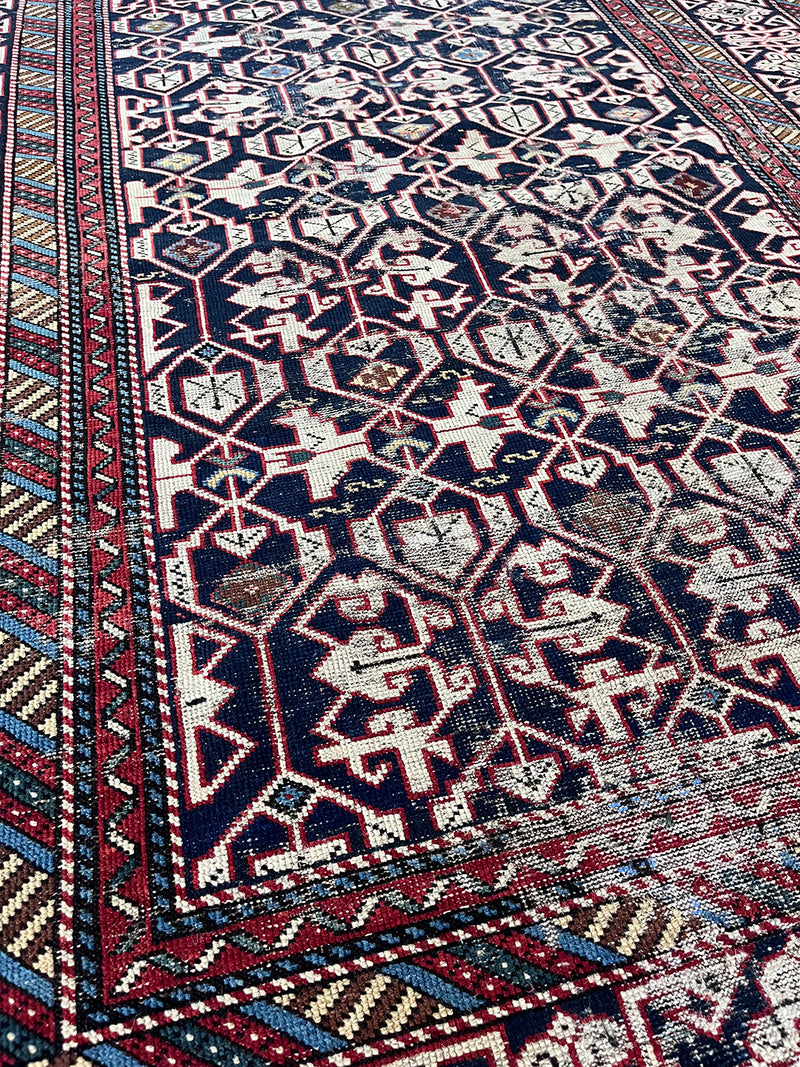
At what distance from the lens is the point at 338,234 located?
2.95 meters

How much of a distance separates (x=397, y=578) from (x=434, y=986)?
0.87 metres

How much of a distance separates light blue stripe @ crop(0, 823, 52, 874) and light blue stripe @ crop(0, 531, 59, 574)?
0.60m

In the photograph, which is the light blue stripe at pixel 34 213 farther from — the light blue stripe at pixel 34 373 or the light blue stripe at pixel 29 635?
the light blue stripe at pixel 29 635

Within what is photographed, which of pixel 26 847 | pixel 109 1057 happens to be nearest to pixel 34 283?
pixel 26 847

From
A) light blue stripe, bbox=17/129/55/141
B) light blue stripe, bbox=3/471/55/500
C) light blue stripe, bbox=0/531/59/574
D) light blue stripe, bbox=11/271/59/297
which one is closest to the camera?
light blue stripe, bbox=0/531/59/574

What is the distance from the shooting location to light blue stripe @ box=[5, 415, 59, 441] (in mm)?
2293

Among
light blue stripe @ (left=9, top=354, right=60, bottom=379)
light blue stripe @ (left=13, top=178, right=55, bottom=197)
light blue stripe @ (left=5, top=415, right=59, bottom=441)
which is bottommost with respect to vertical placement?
light blue stripe @ (left=5, top=415, right=59, bottom=441)

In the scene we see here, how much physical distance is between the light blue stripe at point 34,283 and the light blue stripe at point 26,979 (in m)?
1.90

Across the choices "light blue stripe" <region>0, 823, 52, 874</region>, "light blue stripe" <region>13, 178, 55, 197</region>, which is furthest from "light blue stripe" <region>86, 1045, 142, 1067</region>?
"light blue stripe" <region>13, 178, 55, 197</region>

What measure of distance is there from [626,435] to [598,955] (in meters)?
1.32

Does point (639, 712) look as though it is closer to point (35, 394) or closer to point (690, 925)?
point (690, 925)

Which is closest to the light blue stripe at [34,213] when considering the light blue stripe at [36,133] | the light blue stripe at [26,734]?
the light blue stripe at [36,133]

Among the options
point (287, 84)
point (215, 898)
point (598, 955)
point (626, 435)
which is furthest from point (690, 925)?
point (287, 84)

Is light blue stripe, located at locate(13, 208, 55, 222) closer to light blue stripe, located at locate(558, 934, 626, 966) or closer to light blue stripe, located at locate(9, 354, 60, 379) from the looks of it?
light blue stripe, located at locate(9, 354, 60, 379)
